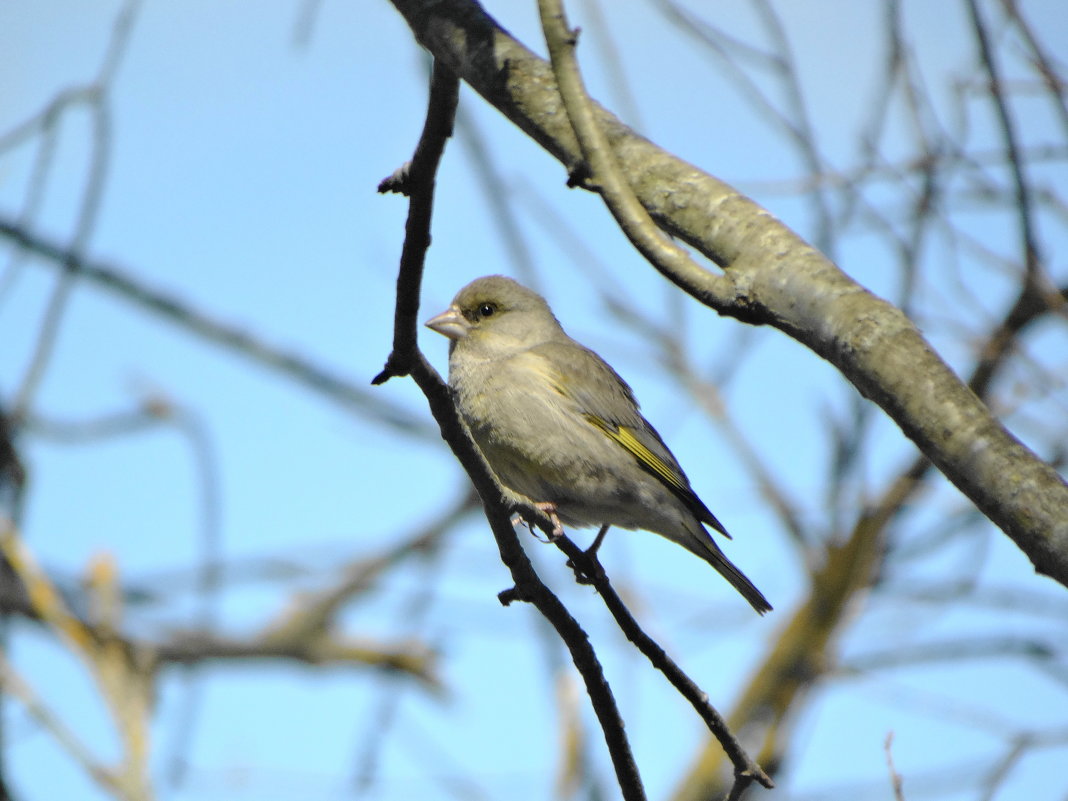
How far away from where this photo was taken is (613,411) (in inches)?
210

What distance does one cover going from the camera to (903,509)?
686 cm

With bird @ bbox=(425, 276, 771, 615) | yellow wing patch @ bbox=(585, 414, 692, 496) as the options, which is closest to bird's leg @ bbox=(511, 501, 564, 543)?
bird @ bbox=(425, 276, 771, 615)

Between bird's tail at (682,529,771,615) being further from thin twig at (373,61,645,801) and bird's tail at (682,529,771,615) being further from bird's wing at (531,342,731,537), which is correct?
thin twig at (373,61,645,801)

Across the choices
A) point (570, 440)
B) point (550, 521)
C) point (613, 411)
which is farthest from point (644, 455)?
point (550, 521)

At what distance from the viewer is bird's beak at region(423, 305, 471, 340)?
18.3 ft

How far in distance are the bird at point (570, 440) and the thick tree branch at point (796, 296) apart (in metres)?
1.75

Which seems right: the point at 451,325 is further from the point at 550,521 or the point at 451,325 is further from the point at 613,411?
the point at 550,521

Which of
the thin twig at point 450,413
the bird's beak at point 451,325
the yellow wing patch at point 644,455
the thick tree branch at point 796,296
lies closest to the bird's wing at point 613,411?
the yellow wing patch at point 644,455

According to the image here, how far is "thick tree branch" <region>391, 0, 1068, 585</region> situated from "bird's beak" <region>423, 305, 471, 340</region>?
8.56 ft

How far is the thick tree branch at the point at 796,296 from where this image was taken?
179 cm

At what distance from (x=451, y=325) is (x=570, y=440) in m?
1.05

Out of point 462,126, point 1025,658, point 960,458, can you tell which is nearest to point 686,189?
point 960,458

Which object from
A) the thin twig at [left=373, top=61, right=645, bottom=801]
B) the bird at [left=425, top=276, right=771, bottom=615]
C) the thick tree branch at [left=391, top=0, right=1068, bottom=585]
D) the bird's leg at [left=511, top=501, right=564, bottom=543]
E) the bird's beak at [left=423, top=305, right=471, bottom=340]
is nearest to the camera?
the thick tree branch at [left=391, top=0, right=1068, bottom=585]

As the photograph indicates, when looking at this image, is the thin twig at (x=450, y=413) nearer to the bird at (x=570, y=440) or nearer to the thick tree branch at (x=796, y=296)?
the thick tree branch at (x=796, y=296)
